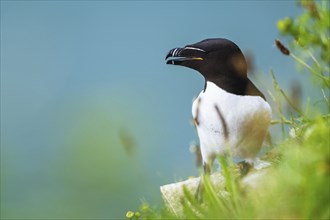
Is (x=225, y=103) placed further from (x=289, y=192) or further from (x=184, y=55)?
(x=289, y=192)

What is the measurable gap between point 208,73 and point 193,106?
14cm

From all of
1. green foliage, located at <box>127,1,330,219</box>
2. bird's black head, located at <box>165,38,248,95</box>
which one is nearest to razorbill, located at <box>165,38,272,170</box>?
bird's black head, located at <box>165,38,248,95</box>

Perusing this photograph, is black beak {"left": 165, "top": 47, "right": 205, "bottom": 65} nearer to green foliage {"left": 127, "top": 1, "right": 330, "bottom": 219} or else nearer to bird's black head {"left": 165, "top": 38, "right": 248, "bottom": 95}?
bird's black head {"left": 165, "top": 38, "right": 248, "bottom": 95}

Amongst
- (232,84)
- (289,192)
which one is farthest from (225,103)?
(289,192)

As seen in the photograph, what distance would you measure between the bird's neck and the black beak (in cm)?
11

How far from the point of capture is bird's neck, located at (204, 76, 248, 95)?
2172mm

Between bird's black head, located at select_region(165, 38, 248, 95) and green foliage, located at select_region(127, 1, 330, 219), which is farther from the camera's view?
bird's black head, located at select_region(165, 38, 248, 95)

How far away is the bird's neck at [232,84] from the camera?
2.17m

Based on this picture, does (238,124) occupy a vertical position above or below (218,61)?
below

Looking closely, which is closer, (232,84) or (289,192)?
(289,192)

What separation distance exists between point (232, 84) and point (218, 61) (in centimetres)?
10

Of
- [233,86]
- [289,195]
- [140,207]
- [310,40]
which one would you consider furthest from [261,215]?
[233,86]

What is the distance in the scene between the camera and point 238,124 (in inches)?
82.6

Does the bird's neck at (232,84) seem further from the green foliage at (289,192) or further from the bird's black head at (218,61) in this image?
the green foliage at (289,192)
